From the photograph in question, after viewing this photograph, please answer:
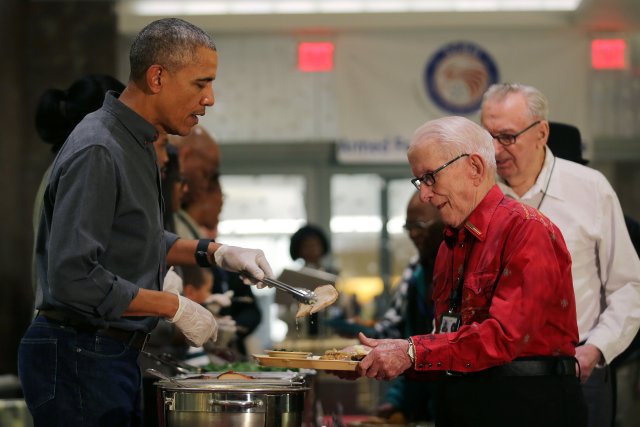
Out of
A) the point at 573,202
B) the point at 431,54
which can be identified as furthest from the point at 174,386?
the point at 431,54

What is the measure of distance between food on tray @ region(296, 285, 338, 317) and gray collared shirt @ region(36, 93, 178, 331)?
38 centimetres

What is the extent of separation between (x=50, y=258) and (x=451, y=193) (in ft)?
3.43

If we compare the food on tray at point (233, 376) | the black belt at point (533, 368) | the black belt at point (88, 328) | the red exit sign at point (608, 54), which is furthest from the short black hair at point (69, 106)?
the red exit sign at point (608, 54)

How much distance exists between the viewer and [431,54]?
8094 millimetres

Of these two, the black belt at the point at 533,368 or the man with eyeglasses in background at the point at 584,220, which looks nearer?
the black belt at the point at 533,368

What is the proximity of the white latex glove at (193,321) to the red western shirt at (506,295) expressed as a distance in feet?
1.78

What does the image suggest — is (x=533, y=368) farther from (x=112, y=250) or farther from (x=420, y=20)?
(x=420, y=20)

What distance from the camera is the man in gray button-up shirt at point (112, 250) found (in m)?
2.45

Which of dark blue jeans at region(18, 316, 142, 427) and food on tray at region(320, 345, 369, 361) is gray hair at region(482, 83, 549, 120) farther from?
dark blue jeans at region(18, 316, 142, 427)

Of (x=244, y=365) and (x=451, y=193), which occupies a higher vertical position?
(x=451, y=193)

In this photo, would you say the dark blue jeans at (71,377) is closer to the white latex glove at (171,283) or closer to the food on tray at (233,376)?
the food on tray at (233,376)

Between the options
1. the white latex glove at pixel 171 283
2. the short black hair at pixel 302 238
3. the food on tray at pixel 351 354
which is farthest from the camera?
the short black hair at pixel 302 238

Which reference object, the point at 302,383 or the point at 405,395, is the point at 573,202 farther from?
the point at 405,395

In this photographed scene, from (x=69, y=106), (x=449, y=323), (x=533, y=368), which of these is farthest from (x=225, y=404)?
(x=69, y=106)
